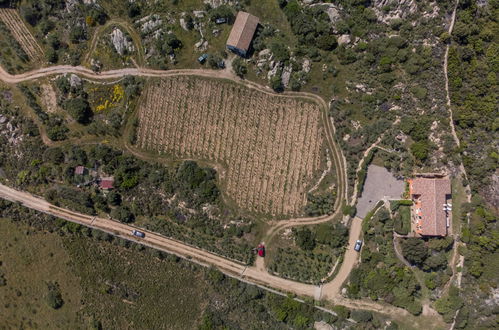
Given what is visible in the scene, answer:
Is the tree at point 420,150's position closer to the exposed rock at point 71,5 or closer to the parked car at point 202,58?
the parked car at point 202,58

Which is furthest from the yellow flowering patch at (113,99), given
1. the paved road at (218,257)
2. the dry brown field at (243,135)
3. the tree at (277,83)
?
the tree at (277,83)

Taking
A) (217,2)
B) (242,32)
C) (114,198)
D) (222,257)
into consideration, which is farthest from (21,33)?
(222,257)

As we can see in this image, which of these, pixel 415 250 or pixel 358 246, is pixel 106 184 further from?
pixel 415 250

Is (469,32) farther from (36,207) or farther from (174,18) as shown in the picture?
(36,207)

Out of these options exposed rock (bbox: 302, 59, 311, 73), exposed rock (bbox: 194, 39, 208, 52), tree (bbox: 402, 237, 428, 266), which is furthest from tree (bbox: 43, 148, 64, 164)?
tree (bbox: 402, 237, 428, 266)

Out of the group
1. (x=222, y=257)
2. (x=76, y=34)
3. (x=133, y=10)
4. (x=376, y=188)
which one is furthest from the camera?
(x=76, y=34)

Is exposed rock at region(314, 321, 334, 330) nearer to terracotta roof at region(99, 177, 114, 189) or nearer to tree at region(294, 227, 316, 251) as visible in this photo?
tree at region(294, 227, 316, 251)

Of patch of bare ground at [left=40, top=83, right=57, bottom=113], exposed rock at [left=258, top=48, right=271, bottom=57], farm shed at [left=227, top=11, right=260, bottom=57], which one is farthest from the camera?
patch of bare ground at [left=40, top=83, right=57, bottom=113]
